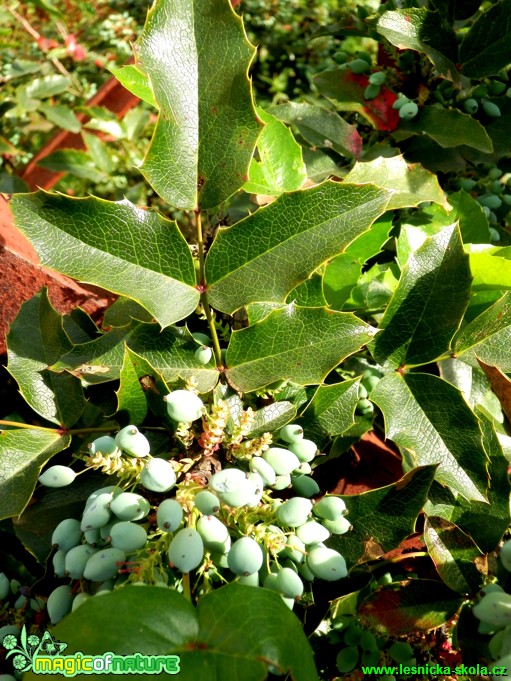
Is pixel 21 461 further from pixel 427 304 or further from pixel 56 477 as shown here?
pixel 427 304

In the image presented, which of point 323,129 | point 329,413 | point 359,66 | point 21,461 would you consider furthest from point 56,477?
point 359,66

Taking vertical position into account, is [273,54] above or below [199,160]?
below

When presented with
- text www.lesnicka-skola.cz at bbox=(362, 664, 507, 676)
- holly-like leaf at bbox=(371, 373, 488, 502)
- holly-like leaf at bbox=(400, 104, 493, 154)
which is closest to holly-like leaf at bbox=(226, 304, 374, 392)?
holly-like leaf at bbox=(371, 373, 488, 502)

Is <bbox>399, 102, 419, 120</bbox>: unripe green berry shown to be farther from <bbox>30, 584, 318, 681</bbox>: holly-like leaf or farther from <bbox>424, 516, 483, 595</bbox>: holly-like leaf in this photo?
<bbox>30, 584, 318, 681</bbox>: holly-like leaf

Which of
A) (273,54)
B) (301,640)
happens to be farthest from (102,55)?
(301,640)

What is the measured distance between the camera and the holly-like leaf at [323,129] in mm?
1061

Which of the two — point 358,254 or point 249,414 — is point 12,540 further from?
point 358,254


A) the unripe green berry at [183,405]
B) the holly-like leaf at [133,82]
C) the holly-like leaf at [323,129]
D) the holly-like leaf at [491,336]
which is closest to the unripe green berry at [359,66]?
the holly-like leaf at [323,129]

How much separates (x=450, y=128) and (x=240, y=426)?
2.13ft

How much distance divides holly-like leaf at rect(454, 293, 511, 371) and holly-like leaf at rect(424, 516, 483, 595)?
0.71 ft

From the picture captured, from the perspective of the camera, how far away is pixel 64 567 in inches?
23.1

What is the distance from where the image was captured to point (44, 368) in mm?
721

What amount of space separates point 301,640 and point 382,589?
0.73 ft

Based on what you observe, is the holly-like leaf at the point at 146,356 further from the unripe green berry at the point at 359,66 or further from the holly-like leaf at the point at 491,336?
the unripe green berry at the point at 359,66
